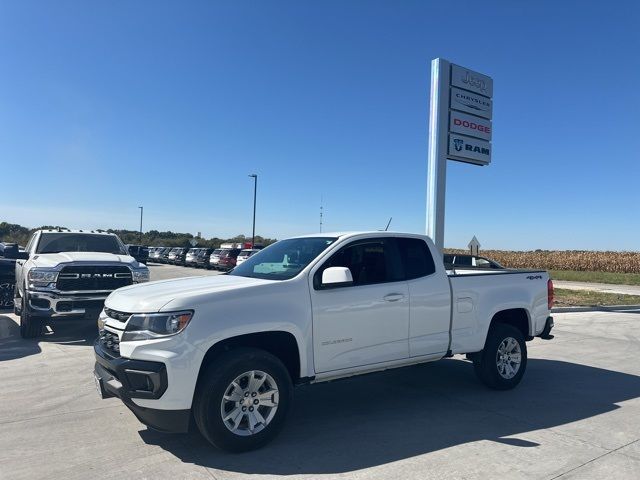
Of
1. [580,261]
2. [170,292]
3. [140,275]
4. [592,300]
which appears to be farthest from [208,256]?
[170,292]

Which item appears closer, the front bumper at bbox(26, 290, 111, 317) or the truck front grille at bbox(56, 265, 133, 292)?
the front bumper at bbox(26, 290, 111, 317)

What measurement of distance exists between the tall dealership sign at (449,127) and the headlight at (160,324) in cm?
1128

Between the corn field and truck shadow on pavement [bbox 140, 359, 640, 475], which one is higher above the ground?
the corn field

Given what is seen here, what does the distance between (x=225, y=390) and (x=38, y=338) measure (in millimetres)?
6761

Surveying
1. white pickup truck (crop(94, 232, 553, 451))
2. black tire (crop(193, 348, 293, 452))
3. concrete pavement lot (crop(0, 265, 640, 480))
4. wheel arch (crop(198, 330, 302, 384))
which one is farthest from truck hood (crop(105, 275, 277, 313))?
concrete pavement lot (crop(0, 265, 640, 480))

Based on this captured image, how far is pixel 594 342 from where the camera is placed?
10586mm

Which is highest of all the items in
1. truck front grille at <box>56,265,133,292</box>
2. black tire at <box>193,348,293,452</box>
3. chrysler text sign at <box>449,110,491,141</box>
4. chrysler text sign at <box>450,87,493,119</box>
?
chrysler text sign at <box>450,87,493,119</box>

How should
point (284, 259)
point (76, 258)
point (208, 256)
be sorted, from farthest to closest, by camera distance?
point (208, 256) < point (76, 258) < point (284, 259)

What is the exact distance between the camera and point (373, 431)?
4902 millimetres

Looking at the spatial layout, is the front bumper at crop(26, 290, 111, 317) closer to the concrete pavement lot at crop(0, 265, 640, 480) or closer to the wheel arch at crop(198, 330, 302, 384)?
the concrete pavement lot at crop(0, 265, 640, 480)

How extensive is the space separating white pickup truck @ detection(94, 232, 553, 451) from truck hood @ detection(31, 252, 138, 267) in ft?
14.6

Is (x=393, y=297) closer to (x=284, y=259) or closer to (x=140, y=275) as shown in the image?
(x=284, y=259)

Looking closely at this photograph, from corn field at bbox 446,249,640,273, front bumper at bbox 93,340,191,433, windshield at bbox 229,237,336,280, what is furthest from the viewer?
corn field at bbox 446,249,640,273

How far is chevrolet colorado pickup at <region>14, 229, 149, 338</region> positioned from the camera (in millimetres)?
8578
